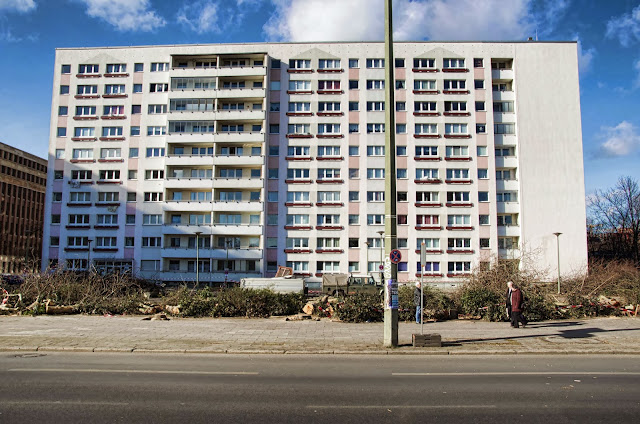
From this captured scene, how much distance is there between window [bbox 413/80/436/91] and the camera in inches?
1972

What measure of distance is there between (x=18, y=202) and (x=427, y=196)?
291 ft

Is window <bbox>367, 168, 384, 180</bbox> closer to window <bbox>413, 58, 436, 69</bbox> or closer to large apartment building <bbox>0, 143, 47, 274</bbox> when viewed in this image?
window <bbox>413, 58, 436, 69</bbox>

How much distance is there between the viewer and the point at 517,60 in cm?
5041

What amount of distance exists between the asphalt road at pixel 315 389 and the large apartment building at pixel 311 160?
37.6 meters

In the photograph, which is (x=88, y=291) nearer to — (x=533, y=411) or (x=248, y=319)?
(x=248, y=319)

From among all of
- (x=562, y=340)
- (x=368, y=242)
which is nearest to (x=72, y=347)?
(x=562, y=340)

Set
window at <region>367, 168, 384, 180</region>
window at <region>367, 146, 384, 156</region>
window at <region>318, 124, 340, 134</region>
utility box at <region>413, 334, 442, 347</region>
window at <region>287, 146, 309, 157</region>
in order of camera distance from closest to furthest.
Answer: utility box at <region>413, 334, 442, 347</region>
window at <region>367, 168, 384, 180</region>
window at <region>367, 146, 384, 156</region>
window at <region>287, 146, 309, 157</region>
window at <region>318, 124, 340, 134</region>

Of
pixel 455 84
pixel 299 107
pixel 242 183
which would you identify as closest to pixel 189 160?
pixel 242 183

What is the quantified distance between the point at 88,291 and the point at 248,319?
7605 mm

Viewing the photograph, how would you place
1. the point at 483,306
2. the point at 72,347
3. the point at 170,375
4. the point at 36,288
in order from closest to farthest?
the point at 170,375 < the point at 72,347 < the point at 483,306 < the point at 36,288

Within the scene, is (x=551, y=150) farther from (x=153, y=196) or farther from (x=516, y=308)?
(x=153, y=196)

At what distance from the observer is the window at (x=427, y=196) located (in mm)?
48875

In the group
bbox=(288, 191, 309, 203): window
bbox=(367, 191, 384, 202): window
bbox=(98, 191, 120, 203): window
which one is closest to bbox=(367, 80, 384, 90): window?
bbox=(367, 191, 384, 202): window

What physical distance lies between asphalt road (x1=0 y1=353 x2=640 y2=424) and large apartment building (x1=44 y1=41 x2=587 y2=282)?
37626mm
